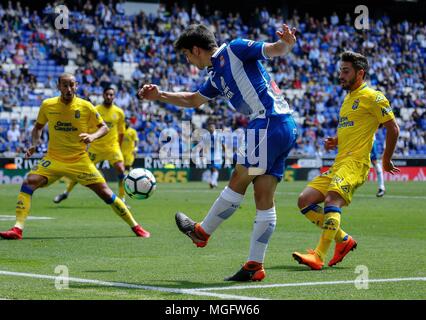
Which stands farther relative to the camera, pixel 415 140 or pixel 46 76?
pixel 415 140

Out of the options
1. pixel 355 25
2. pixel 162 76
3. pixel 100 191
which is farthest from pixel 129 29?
pixel 100 191

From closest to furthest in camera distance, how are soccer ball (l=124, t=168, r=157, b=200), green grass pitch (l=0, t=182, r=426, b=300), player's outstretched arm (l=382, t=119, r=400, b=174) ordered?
green grass pitch (l=0, t=182, r=426, b=300)
player's outstretched arm (l=382, t=119, r=400, b=174)
soccer ball (l=124, t=168, r=157, b=200)

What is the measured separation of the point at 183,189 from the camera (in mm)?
28734

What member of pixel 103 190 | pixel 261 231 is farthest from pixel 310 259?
pixel 103 190

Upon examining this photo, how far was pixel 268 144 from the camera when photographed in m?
7.94

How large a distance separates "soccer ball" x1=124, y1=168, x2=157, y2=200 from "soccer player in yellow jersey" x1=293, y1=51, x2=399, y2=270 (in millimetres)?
2997

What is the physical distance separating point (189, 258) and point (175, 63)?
31842 mm

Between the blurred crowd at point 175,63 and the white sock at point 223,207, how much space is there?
25.8 meters

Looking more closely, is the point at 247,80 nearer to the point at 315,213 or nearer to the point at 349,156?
the point at 349,156

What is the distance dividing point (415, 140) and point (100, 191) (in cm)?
3232

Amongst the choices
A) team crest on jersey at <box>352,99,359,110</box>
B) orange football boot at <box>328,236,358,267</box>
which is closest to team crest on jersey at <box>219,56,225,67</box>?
team crest on jersey at <box>352,99,359,110</box>

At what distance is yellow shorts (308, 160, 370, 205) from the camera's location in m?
9.28

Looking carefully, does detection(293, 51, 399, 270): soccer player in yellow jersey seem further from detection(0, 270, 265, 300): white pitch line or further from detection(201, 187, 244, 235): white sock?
detection(0, 270, 265, 300): white pitch line
